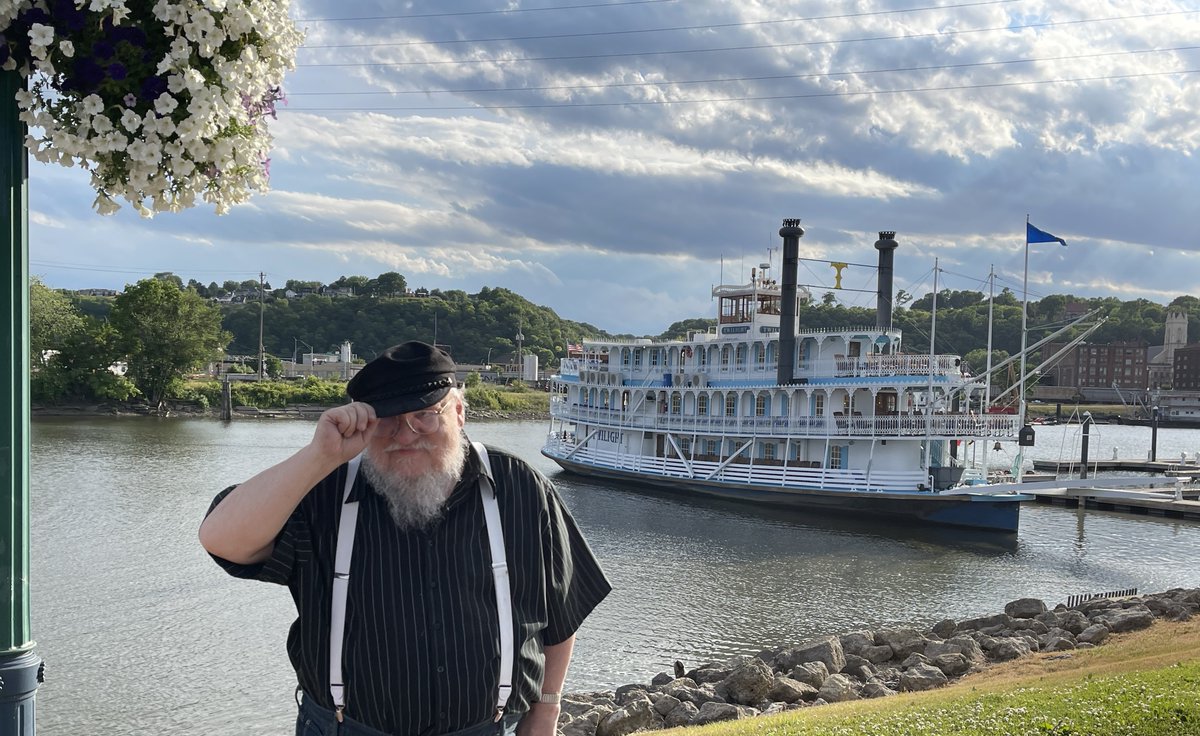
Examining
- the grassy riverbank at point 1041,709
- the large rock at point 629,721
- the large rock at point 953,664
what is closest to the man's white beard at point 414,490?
the grassy riverbank at point 1041,709

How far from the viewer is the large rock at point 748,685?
434 inches

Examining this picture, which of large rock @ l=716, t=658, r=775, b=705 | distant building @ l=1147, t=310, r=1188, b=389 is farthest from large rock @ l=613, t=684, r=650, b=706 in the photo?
distant building @ l=1147, t=310, r=1188, b=389

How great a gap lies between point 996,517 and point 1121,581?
497cm

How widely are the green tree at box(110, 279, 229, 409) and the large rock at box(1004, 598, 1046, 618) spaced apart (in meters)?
61.9

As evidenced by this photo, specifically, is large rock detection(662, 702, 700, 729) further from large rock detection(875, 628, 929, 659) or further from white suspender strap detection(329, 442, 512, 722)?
white suspender strap detection(329, 442, 512, 722)

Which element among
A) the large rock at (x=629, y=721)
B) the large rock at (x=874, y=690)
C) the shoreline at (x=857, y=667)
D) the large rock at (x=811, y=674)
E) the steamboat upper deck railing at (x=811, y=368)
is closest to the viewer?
the large rock at (x=629, y=721)

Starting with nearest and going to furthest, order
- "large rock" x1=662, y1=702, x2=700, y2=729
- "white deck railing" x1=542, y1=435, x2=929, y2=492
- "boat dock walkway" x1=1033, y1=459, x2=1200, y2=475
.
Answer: "large rock" x1=662, y1=702, x2=700, y2=729, "white deck railing" x1=542, y1=435, x2=929, y2=492, "boat dock walkway" x1=1033, y1=459, x2=1200, y2=475

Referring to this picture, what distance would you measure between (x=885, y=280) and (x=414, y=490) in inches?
1299

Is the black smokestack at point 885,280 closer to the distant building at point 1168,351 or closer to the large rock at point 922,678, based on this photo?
the large rock at point 922,678

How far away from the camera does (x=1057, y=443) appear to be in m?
74.4

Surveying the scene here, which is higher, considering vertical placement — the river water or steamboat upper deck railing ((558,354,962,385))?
steamboat upper deck railing ((558,354,962,385))

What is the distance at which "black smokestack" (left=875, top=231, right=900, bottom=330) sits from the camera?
32.9 m

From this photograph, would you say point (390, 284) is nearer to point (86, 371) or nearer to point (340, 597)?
point (86, 371)

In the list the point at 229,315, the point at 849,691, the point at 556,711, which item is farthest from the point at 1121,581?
the point at 229,315
